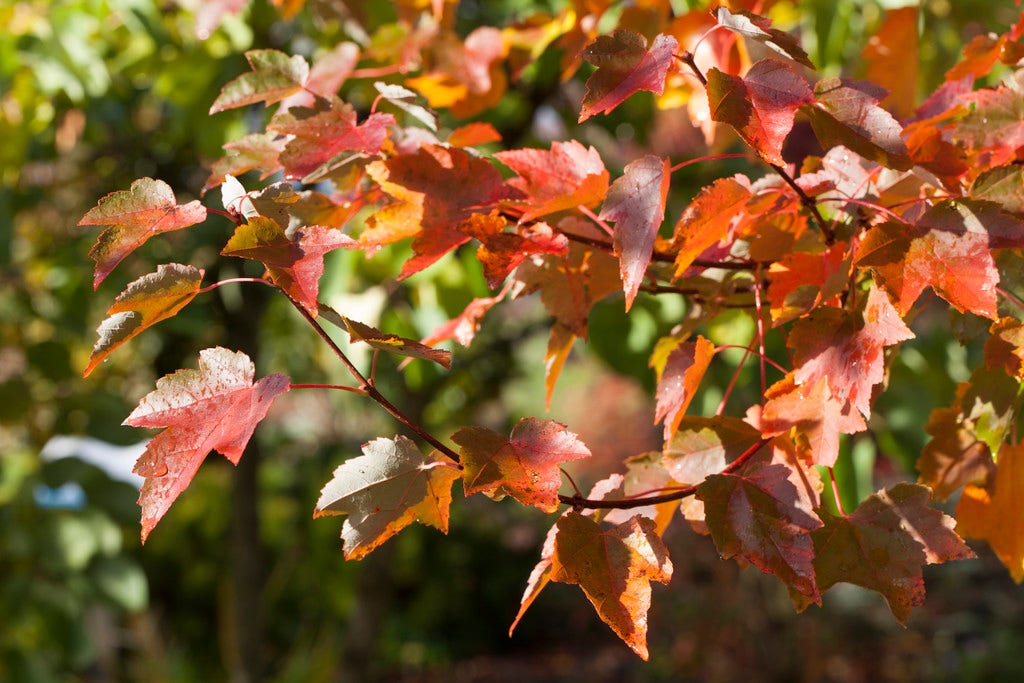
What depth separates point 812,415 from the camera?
594 mm

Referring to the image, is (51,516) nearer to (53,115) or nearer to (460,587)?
(53,115)

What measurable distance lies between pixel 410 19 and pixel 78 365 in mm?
2656

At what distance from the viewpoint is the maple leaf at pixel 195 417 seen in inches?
20.5

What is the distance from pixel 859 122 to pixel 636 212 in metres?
0.15

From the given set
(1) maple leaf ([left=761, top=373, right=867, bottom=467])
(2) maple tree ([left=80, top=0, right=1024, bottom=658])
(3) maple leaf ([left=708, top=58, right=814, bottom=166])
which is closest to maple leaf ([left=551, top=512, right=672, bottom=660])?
(2) maple tree ([left=80, top=0, right=1024, bottom=658])

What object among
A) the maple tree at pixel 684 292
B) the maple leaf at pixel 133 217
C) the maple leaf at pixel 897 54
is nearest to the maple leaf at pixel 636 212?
the maple tree at pixel 684 292

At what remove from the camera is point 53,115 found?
1.91m

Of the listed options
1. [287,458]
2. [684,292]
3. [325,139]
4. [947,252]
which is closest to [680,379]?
[684,292]

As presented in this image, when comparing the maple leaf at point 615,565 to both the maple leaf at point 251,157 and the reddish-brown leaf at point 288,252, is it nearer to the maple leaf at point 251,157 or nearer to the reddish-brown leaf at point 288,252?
the reddish-brown leaf at point 288,252

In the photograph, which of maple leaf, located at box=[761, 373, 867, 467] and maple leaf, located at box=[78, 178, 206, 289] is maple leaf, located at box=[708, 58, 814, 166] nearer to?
maple leaf, located at box=[761, 373, 867, 467]

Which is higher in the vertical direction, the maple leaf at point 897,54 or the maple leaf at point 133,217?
the maple leaf at point 133,217

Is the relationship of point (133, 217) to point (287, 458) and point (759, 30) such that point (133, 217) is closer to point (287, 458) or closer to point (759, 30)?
point (759, 30)

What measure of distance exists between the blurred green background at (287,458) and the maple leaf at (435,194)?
49cm

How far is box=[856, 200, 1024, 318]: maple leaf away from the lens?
1.71ft
